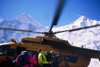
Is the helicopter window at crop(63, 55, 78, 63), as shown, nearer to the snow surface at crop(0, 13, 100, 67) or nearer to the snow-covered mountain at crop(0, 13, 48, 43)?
the snow surface at crop(0, 13, 100, 67)

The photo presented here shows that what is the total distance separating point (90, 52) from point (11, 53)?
669cm

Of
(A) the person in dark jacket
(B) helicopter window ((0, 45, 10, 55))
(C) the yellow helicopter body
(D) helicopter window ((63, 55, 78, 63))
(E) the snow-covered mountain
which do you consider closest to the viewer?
(A) the person in dark jacket

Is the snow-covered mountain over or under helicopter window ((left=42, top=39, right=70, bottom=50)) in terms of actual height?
over

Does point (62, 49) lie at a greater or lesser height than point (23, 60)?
lesser

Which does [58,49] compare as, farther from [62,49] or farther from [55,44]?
[55,44]

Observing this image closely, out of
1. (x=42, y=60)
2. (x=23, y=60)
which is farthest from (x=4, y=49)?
(x=23, y=60)

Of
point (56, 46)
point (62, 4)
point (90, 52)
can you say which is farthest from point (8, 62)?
point (90, 52)

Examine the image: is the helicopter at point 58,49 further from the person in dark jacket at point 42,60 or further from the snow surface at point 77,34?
the snow surface at point 77,34

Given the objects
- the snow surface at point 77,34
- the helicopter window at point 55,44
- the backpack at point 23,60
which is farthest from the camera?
the snow surface at point 77,34

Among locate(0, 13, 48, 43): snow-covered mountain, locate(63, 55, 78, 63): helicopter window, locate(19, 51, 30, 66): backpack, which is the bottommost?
locate(63, 55, 78, 63): helicopter window

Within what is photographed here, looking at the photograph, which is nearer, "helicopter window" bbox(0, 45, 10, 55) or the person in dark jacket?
the person in dark jacket

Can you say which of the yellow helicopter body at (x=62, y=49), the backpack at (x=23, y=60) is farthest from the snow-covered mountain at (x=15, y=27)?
the backpack at (x=23, y=60)

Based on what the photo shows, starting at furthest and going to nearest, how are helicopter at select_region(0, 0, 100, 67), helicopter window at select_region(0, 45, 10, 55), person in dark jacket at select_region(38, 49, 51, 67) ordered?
helicopter at select_region(0, 0, 100, 67) < helicopter window at select_region(0, 45, 10, 55) < person in dark jacket at select_region(38, 49, 51, 67)

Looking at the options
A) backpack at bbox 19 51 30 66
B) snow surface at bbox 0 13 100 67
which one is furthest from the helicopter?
snow surface at bbox 0 13 100 67
